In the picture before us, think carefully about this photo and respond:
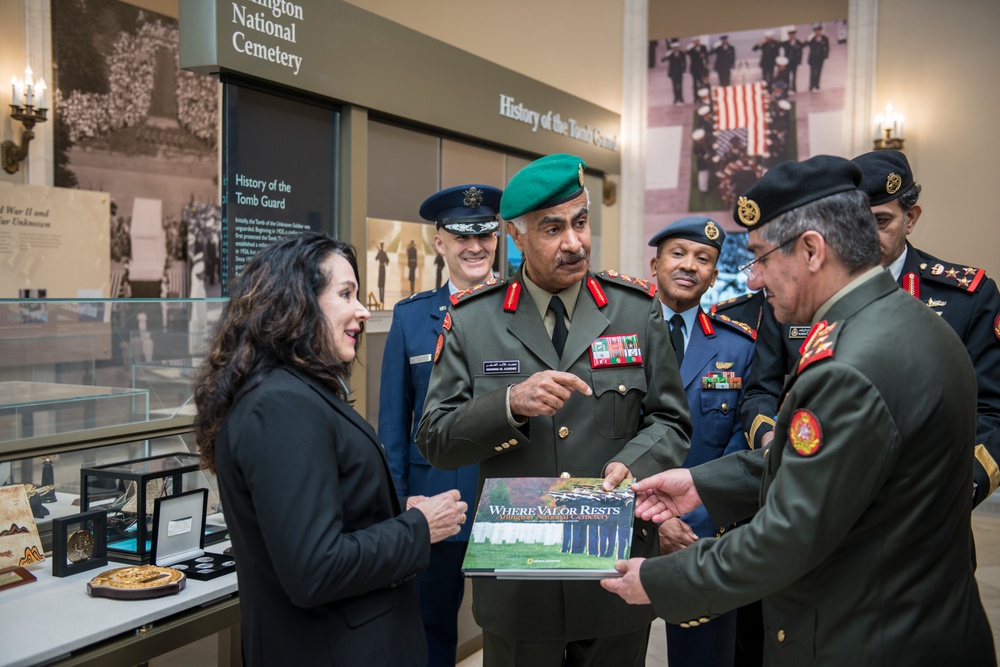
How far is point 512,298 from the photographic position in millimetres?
2346

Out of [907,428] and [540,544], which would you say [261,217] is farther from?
[907,428]

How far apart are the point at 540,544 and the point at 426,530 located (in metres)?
0.25

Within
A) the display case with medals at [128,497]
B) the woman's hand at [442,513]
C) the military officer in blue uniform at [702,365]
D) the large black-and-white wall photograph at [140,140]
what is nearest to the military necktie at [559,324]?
the woman's hand at [442,513]

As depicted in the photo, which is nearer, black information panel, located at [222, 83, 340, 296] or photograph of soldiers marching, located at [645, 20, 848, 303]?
black information panel, located at [222, 83, 340, 296]

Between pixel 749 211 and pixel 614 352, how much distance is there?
642 millimetres

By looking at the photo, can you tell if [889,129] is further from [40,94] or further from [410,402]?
[40,94]

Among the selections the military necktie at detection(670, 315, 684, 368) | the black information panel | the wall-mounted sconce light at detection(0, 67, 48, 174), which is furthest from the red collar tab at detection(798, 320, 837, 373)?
the wall-mounted sconce light at detection(0, 67, 48, 174)

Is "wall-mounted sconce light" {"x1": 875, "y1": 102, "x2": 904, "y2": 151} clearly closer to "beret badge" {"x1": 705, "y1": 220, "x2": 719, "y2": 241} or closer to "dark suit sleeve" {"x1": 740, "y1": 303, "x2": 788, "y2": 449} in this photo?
"beret badge" {"x1": 705, "y1": 220, "x2": 719, "y2": 241}

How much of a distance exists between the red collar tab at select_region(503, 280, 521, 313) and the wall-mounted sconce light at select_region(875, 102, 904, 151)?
6733 mm

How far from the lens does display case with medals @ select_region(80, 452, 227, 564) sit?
2604mm

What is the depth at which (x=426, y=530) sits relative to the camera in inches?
71.4

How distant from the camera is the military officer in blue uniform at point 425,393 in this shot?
3.10m

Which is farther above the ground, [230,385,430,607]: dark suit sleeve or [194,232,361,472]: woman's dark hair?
[194,232,361,472]: woman's dark hair

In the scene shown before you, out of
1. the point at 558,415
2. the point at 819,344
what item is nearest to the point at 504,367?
the point at 558,415
